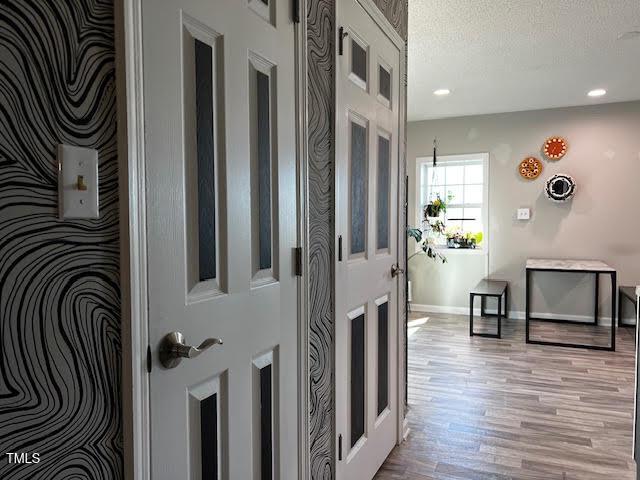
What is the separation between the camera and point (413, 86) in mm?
4574

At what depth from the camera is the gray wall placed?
5.32m

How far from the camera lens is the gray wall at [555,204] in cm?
532

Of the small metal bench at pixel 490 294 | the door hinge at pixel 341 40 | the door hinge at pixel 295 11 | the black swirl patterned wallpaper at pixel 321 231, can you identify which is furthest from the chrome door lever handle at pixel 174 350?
the small metal bench at pixel 490 294

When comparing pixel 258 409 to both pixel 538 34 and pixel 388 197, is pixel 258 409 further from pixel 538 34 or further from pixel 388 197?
pixel 538 34

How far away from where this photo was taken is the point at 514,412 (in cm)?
299

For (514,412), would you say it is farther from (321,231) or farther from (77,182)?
(77,182)

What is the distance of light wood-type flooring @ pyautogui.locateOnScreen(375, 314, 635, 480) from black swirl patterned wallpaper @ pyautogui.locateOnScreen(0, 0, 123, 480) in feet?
6.04

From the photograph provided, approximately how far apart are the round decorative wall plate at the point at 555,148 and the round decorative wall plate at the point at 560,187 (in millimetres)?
233

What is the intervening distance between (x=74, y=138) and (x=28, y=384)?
39 centimetres

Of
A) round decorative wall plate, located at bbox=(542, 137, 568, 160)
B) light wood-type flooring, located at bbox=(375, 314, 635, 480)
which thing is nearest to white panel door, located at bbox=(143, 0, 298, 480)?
light wood-type flooring, located at bbox=(375, 314, 635, 480)

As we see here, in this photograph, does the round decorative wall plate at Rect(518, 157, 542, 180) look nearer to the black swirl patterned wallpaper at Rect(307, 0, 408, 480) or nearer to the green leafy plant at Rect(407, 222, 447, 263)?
the green leafy plant at Rect(407, 222, 447, 263)

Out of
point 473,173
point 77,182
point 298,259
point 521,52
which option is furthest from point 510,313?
point 77,182

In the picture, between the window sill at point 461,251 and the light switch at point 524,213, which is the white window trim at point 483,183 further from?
the light switch at point 524,213

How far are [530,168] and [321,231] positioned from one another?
475 cm
